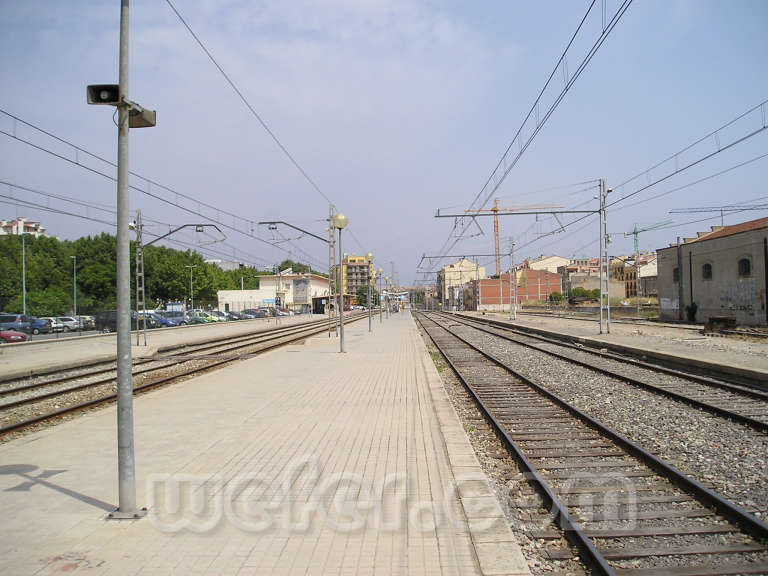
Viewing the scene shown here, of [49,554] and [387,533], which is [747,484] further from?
[49,554]

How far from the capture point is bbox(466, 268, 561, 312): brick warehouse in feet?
320

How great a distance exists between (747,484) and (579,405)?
14.7ft

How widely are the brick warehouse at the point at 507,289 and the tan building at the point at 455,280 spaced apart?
254 cm

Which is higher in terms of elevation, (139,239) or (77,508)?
(139,239)

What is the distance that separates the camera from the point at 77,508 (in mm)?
4809

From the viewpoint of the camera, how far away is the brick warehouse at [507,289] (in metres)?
97.6

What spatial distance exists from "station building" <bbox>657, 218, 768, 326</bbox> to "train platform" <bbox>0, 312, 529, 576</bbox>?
30334mm

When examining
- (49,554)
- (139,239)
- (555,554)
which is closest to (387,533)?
(555,554)

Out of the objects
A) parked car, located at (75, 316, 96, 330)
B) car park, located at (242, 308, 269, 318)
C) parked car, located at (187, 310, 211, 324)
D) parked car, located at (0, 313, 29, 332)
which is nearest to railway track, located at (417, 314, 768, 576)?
parked car, located at (0, 313, 29, 332)

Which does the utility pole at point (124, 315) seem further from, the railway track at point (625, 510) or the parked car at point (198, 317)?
the parked car at point (198, 317)

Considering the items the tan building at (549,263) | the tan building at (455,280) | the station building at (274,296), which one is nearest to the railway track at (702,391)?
the station building at (274,296)

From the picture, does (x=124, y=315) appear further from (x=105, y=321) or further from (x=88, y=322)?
(x=88, y=322)

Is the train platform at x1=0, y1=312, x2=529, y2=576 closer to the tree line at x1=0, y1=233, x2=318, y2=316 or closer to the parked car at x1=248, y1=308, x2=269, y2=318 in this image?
the tree line at x1=0, y1=233, x2=318, y2=316

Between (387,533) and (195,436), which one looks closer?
(387,533)
